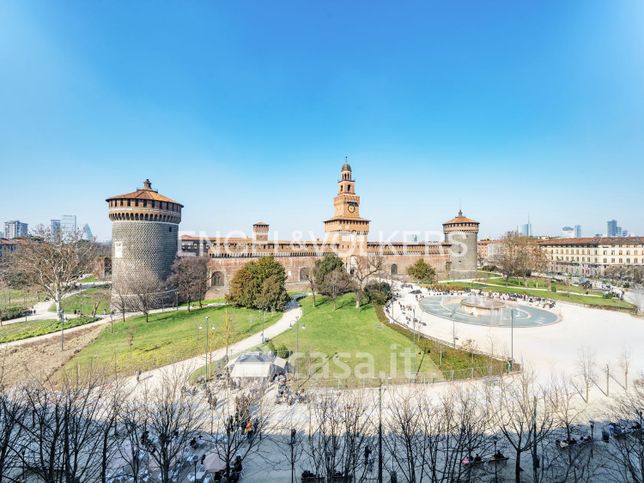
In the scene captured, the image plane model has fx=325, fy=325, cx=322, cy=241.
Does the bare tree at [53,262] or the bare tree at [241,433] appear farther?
the bare tree at [53,262]

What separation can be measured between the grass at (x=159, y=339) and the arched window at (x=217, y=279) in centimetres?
834

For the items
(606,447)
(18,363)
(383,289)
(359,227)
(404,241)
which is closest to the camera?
(606,447)

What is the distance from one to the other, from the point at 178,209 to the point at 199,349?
20.7 meters

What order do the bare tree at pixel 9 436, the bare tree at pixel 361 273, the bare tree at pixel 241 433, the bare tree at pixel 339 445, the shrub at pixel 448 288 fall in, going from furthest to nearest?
the shrub at pixel 448 288 → the bare tree at pixel 361 273 → the bare tree at pixel 241 433 → the bare tree at pixel 339 445 → the bare tree at pixel 9 436

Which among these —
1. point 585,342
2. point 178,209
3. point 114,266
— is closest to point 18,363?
point 114,266

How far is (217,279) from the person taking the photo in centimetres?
4188

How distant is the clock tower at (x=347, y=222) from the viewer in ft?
167

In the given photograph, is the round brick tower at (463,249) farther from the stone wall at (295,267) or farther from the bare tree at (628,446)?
the bare tree at (628,446)

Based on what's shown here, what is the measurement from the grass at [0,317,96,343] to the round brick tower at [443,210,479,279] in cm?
5311

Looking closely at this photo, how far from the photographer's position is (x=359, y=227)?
52.2 meters

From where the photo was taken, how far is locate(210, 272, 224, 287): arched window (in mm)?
41528

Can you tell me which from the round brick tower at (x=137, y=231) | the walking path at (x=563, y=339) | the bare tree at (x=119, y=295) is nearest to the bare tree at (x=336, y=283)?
the walking path at (x=563, y=339)

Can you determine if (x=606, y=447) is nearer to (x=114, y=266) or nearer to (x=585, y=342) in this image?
(x=585, y=342)

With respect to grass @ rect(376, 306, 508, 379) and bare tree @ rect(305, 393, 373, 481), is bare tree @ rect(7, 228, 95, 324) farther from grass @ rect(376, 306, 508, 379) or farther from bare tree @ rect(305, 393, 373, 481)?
grass @ rect(376, 306, 508, 379)
